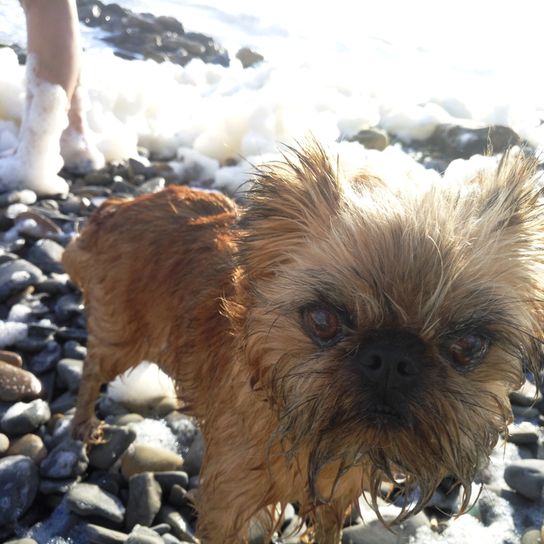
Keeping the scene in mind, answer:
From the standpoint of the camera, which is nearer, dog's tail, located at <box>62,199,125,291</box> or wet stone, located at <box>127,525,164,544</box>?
wet stone, located at <box>127,525,164,544</box>

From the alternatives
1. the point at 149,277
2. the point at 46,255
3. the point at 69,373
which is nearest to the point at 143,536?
the point at 149,277

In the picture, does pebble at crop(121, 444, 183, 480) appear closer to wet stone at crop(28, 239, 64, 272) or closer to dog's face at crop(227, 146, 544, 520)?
dog's face at crop(227, 146, 544, 520)

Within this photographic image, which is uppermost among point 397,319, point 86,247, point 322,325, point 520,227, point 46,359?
point 520,227

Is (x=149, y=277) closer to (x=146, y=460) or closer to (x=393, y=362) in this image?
(x=146, y=460)

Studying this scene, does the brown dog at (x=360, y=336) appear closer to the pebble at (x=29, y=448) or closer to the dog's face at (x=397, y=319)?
the dog's face at (x=397, y=319)

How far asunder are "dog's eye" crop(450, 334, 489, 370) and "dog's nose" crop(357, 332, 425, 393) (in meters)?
0.17

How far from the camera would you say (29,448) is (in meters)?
3.57

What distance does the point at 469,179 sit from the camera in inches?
109

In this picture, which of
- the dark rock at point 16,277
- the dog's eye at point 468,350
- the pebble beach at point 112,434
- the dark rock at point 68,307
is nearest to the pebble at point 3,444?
the pebble beach at point 112,434

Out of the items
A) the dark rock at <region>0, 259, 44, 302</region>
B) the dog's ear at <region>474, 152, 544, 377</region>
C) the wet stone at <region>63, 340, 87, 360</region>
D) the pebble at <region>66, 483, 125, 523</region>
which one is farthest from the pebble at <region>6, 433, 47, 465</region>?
the dog's ear at <region>474, 152, 544, 377</region>

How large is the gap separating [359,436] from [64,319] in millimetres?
3092

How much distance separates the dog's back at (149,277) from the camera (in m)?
3.40

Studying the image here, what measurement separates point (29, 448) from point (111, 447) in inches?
17.7

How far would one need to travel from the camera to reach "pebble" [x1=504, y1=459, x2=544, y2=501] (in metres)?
3.62
